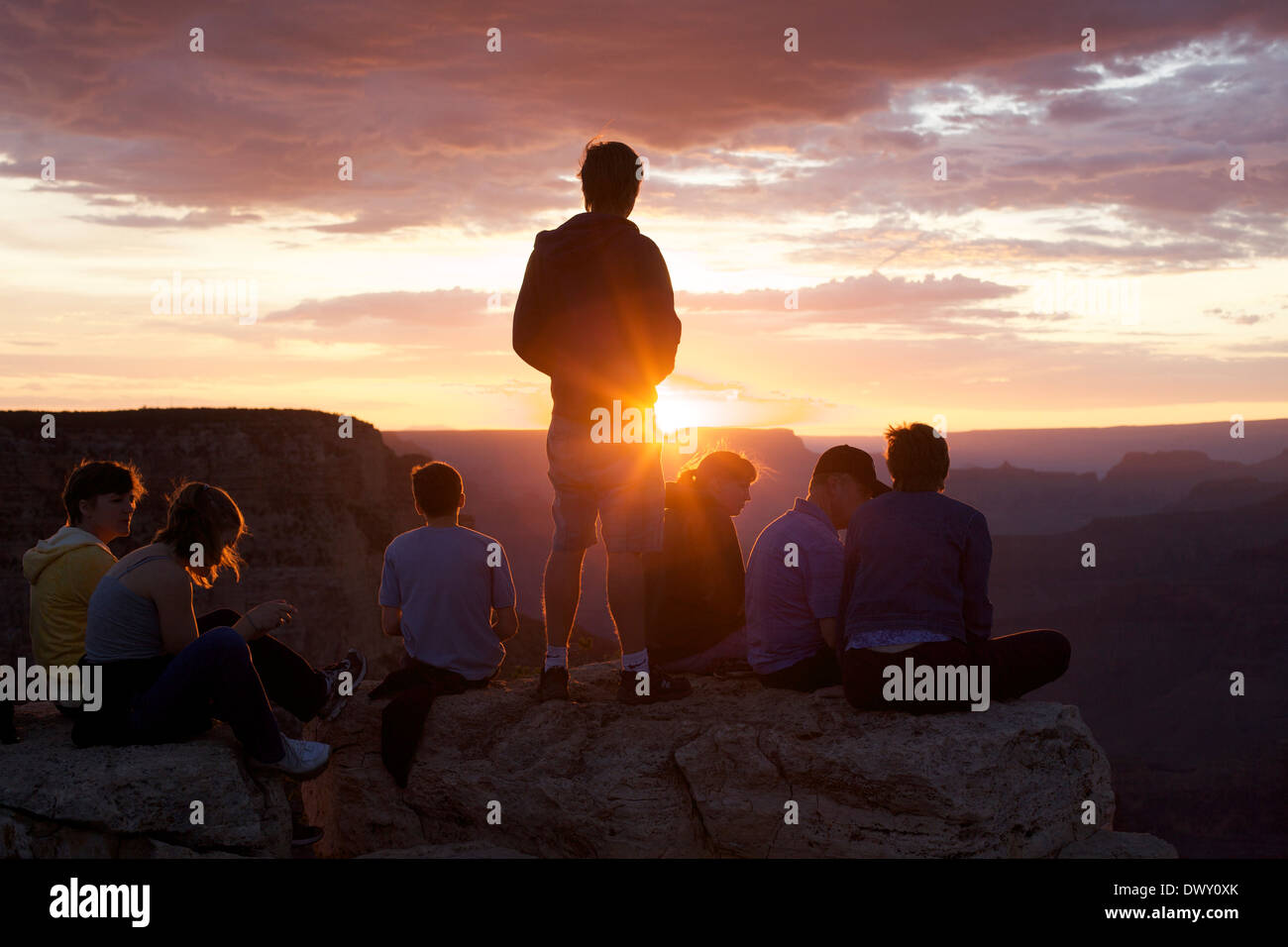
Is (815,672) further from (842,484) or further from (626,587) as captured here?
(626,587)

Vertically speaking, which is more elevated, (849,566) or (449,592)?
(849,566)

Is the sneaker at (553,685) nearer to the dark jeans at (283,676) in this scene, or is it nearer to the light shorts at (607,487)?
the light shorts at (607,487)

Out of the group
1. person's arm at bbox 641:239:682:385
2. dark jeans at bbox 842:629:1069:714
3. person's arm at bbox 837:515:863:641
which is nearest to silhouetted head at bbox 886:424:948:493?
person's arm at bbox 837:515:863:641

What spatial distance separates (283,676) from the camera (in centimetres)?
588

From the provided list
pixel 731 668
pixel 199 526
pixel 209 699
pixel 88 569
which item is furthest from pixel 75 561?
pixel 731 668

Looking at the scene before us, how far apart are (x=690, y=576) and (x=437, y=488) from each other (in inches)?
59.1

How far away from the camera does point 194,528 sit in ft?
16.7

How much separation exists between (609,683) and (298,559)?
3444cm

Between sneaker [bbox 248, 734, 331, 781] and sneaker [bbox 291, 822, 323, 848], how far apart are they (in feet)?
0.83

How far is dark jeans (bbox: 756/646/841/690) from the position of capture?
233 inches

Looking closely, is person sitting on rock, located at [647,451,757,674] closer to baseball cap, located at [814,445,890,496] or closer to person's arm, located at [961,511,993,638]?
baseball cap, located at [814,445,890,496]

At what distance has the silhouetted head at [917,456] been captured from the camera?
17.8 feet
